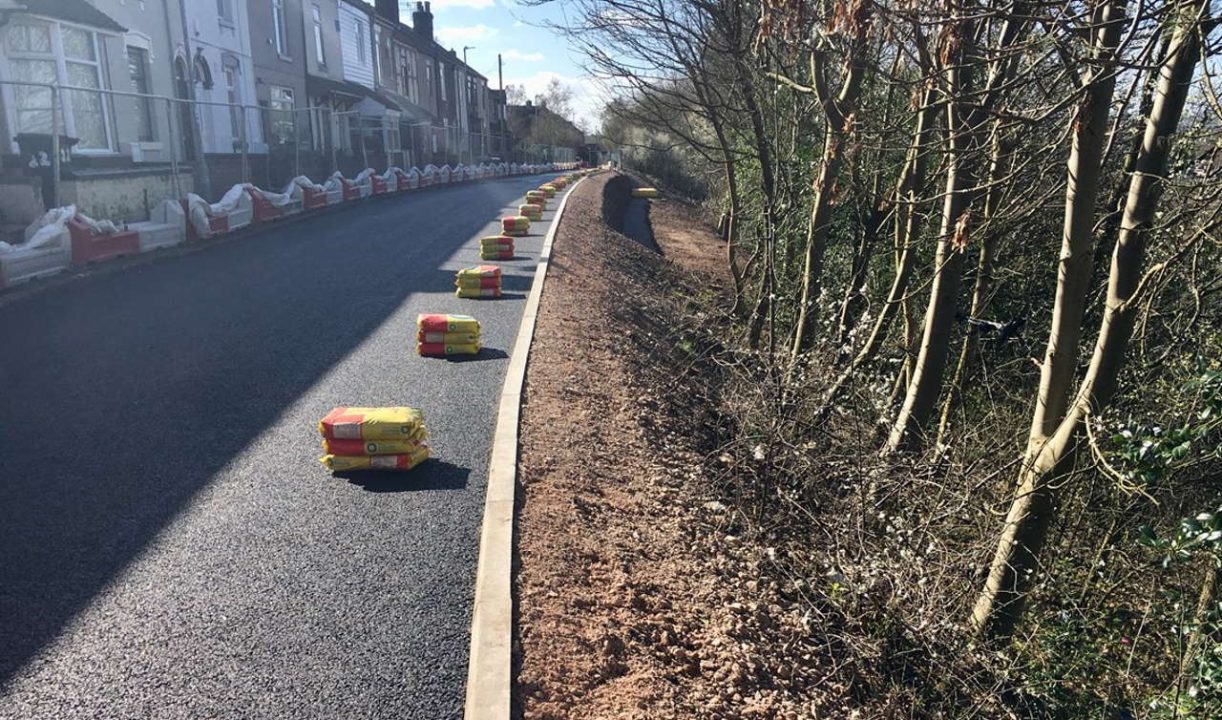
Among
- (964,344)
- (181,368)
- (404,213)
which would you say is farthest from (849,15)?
(404,213)

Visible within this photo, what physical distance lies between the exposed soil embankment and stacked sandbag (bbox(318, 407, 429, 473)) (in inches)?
31.4

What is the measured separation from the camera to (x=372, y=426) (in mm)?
5262

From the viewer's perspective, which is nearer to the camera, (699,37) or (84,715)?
(84,715)

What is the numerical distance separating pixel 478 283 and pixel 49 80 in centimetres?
1128

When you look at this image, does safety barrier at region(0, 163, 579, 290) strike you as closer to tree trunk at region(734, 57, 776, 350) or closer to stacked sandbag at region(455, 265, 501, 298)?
stacked sandbag at region(455, 265, 501, 298)

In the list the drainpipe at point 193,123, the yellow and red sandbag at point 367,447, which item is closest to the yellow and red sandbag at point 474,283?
the yellow and red sandbag at point 367,447

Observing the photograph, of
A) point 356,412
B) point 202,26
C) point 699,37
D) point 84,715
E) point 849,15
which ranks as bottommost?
point 84,715

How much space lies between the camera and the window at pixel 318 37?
104ft

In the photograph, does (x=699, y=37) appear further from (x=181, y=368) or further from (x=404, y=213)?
(x=404, y=213)

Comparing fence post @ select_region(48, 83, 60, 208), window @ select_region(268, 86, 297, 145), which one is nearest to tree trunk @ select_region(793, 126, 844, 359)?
fence post @ select_region(48, 83, 60, 208)

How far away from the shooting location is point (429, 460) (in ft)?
18.6

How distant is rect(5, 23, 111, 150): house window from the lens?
46.1 ft

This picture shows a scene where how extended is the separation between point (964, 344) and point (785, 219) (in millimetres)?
3107

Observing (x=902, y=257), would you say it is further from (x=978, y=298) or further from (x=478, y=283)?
(x=478, y=283)
